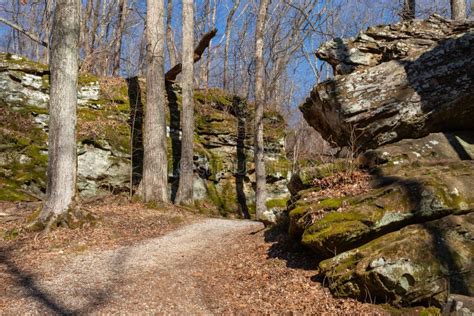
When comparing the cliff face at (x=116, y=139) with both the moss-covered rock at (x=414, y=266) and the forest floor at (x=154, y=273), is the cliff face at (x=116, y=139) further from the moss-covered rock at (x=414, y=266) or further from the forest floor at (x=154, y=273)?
the moss-covered rock at (x=414, y=266)

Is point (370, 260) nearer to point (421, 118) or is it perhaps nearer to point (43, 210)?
point (421, 118)

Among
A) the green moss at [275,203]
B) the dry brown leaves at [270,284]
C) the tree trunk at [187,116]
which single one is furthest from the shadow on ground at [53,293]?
the green moss at [275,203]

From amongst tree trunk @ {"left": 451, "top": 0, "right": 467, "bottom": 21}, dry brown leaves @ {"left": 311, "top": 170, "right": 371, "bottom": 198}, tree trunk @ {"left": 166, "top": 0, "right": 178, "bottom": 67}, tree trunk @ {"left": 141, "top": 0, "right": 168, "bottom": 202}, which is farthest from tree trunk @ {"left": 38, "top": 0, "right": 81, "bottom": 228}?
tree trunk @ {"left": 166, "top": 0, "right": 178, "bottom": 67}

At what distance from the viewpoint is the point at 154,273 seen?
18.8ft

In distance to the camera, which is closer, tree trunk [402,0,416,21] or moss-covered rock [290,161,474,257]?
moss-covered rock [290,161,474,257]

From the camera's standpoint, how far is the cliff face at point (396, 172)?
427 cm

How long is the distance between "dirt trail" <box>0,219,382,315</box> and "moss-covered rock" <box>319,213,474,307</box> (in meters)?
0.46

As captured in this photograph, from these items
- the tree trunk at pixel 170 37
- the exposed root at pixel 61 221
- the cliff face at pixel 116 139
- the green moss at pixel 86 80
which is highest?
the tree trunk at pixel 170 37

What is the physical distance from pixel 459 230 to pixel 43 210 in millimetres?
6984

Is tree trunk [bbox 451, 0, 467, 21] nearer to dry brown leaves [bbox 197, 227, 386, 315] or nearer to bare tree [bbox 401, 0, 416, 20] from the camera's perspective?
bare tree [bbox 401, 0, 416, 20]

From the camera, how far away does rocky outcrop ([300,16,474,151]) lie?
7156mm

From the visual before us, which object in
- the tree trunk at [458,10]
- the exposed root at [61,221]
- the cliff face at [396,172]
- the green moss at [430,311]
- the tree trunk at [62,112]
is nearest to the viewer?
the green moss at [430,311]

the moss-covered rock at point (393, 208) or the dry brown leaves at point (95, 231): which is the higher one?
the moss-covered rock at point (393, 208)

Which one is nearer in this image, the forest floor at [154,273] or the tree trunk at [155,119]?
the forest floor at [154,273]
